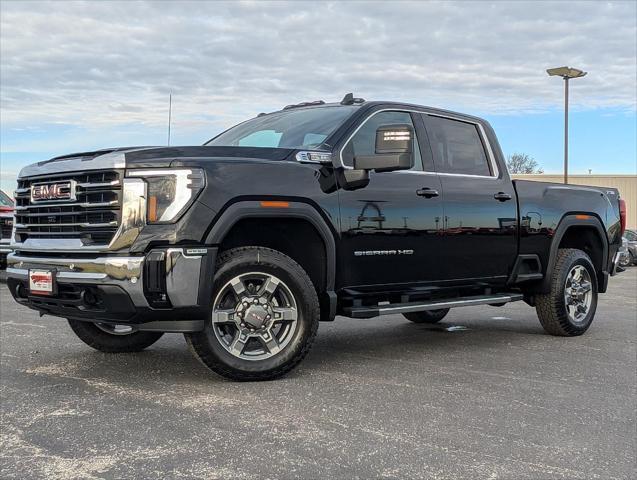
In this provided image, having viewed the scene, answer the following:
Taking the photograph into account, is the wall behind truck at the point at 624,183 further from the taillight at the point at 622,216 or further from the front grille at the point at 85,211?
the front grille at the point at 85,211

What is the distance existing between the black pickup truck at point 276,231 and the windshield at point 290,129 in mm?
21

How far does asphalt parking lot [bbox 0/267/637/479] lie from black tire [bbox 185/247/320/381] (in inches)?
5.0

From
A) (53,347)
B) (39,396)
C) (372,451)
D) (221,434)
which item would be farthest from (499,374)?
(53,347)

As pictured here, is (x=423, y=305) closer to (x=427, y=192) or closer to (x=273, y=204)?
(x=427, y=192)

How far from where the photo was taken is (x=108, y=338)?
5.43 metres

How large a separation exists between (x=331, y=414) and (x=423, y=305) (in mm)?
1856

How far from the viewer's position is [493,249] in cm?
611

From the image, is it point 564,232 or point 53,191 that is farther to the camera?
point 564,232

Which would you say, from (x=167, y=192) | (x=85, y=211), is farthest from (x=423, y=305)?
(x=85, y=211)

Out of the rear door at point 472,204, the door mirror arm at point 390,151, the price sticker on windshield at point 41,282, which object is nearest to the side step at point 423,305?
the rear door at point 472,204

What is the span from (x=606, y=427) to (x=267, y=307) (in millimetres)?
2187

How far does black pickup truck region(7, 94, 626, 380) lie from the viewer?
411 cm

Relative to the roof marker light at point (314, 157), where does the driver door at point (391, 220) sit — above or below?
below

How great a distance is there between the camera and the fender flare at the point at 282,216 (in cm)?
423
